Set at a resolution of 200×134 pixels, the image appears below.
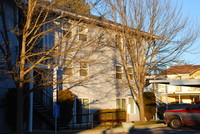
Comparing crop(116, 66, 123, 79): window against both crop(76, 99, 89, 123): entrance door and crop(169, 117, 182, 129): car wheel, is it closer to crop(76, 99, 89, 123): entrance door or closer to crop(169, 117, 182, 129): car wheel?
crop(76, 99, 89, 123): entrance door

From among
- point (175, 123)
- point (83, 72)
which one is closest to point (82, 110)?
point (83, 72)

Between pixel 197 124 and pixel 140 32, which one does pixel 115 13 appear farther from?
pixel 197 124

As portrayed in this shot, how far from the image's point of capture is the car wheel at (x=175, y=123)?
1808 cm

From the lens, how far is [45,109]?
63.1 feet

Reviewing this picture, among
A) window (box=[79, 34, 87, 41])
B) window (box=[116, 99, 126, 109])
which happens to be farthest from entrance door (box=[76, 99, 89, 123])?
window (box=[79, 34, 87, 41])

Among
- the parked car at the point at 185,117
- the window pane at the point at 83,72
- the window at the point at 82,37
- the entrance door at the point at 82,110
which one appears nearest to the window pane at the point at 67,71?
the window pane at the point at 83,72

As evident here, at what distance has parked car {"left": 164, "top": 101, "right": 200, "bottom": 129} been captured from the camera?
56.9 feet

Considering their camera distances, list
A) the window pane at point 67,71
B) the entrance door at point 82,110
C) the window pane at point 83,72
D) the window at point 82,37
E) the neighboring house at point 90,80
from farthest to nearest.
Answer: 1. the window at point 82,37
2. the window pane at point 83,72
3. the entrance door at point 82,110
4. the window pane at point 67,71
5. the neighboring house at point 90,80

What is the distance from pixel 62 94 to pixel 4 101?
3.83 metres

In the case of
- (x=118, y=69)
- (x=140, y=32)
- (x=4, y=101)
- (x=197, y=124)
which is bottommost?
(x=197, y=124)

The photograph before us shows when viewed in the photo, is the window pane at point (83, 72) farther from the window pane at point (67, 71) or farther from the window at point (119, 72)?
the window at point (119, 72)

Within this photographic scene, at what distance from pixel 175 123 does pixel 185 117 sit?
2.64 feet

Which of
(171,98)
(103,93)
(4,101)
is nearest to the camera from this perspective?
(4,101)

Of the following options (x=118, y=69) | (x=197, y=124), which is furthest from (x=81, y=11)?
(x=118, y=69)
